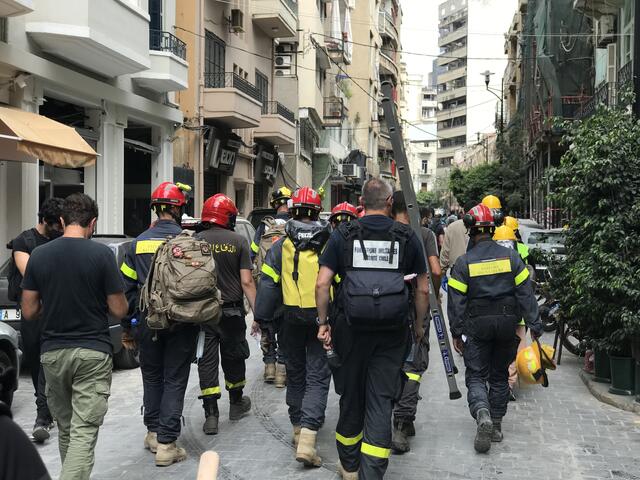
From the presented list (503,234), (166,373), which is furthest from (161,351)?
(503,234)

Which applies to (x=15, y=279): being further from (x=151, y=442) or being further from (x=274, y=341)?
(x=274, y=341)

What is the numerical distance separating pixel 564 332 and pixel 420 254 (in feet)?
18.7

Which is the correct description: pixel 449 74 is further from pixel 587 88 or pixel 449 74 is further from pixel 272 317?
pixel 272 317

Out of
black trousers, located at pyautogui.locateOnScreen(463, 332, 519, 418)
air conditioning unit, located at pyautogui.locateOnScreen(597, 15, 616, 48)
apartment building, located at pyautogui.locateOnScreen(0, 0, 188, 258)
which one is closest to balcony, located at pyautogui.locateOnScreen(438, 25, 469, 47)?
air conditioning unit, located at pyautogui.locateOnScreen(597, 15, 616, 48)

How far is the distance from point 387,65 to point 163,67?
50.0 meters

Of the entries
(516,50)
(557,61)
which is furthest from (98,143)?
(516,50)

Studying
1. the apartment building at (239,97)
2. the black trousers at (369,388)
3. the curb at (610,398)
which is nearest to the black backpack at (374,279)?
the black trousers at (369,388)

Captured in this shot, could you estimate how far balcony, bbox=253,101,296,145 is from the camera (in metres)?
25.1

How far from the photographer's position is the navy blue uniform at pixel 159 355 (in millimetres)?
5473

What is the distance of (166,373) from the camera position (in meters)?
5.54

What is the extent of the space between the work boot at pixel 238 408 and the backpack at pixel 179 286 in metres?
1.57

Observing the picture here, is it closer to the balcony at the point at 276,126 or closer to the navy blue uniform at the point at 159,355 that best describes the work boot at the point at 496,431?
the navy blue uniform at the point at 159,355

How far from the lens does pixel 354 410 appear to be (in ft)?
15.6

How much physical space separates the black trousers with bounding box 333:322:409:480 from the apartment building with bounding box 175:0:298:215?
15.5 metres
